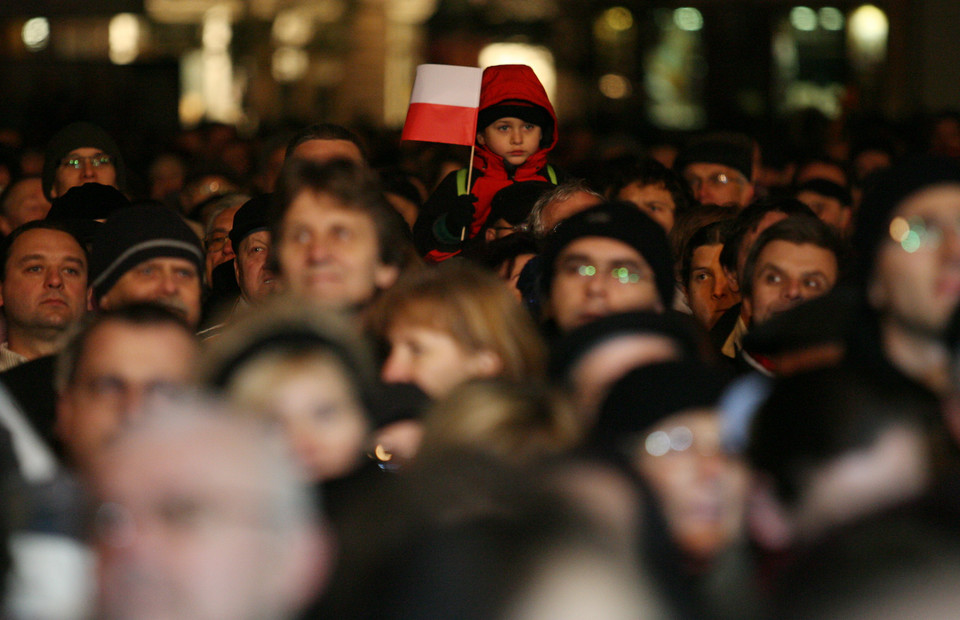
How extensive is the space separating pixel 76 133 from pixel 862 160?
5828 mm

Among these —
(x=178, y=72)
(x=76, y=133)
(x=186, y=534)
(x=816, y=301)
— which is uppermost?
(x=186, y=534)

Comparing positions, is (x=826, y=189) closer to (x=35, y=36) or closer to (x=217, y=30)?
(x=35, y=36)

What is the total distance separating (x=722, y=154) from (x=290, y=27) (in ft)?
94.7

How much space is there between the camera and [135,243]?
5.13 metres

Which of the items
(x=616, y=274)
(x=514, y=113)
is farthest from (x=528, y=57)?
(x=616, y=274)

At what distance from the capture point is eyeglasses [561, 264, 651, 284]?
450 cm

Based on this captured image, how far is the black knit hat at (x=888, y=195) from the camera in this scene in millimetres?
3701

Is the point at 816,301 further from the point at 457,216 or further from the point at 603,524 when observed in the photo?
the point at 457,216

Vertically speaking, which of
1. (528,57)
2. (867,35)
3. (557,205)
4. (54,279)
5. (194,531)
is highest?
(194,531)

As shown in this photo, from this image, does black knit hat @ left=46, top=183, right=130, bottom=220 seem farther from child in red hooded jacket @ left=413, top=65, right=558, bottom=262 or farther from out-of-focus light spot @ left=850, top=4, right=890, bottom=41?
out-of-focus light spot @ left=850, top=4, right=890, bottom=41

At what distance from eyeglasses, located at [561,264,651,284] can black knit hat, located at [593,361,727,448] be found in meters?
1.05

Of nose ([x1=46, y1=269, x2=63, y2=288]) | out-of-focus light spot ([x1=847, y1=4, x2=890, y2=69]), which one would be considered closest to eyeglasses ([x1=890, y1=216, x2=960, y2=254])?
nose ([x1=46, y1=269, x2=63, y2=288])

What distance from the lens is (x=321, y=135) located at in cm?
632

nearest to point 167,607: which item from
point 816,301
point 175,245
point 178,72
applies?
point 816,301
